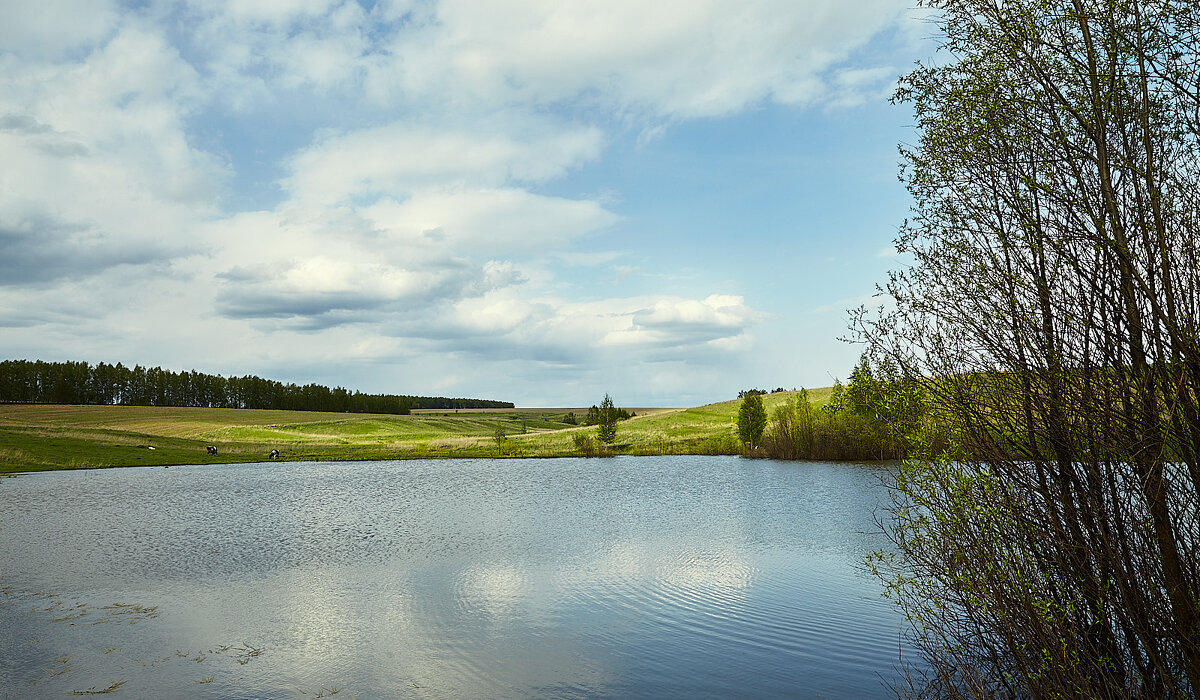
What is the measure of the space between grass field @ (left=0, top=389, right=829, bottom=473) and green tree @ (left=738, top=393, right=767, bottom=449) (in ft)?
8.38

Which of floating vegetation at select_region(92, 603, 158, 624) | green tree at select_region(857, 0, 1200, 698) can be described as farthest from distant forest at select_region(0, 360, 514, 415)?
green tree at select_region(857, 0, 1200, 698)

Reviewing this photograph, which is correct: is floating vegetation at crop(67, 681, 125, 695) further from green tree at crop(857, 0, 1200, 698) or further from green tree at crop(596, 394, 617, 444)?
green tree at crop(596, 394, 617, 444)

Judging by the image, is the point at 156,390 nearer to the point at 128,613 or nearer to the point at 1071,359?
the point at 128,613

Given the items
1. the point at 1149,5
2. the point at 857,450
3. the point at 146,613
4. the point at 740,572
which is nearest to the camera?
the point at 1149,5

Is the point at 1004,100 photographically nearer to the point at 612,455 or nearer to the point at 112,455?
the point at 612,455

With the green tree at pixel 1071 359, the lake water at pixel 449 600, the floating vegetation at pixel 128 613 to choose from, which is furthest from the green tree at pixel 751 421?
the green tree at pixel 1071 359

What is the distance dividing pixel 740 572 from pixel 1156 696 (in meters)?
10.6

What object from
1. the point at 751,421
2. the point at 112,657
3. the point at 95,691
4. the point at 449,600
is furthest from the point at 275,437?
the point at 95,691

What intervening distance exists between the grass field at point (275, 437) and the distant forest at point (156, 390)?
1686 centimetres

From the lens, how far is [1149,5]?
18.9 feet

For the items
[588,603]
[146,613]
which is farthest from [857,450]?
[146,613]

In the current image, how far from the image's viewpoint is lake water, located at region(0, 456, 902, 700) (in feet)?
33.2

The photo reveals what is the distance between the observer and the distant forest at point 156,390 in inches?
4518

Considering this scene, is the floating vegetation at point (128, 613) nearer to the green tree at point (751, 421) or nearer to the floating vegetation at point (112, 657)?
the floating vegetation at point (112, 657)
